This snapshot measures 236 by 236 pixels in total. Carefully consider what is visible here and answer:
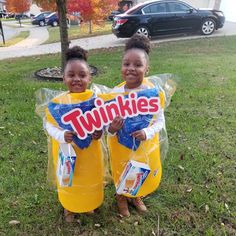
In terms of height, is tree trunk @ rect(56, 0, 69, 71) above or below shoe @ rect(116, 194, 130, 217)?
above

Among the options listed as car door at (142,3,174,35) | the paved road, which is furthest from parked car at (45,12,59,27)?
car door at (142,3,174,35)

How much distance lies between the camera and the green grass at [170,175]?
2912 millimetres

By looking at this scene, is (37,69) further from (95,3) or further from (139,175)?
(95,3)

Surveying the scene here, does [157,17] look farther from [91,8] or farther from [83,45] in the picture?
[91,8]

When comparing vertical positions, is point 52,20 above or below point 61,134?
below

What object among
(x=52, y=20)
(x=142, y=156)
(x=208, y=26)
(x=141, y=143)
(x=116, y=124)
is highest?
(x=116, y=124)

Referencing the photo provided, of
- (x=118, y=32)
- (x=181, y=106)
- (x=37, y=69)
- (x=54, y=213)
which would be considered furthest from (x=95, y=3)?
(x=54, y=213)

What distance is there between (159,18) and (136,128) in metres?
11.2

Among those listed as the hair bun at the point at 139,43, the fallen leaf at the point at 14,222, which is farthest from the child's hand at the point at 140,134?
the fallen leaf at the point at 14,222

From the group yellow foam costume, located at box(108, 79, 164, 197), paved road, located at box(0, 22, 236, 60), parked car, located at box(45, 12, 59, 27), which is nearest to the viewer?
yellow foam costume, located at box(108, 79, 164, 197)

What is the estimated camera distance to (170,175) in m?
3.60

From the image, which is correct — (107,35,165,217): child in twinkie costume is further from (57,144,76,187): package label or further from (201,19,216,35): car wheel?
(201,19,216,35): car wheel

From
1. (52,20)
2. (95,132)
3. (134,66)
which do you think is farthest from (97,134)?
(52,20)

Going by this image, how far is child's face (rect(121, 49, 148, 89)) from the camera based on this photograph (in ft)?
8.44
